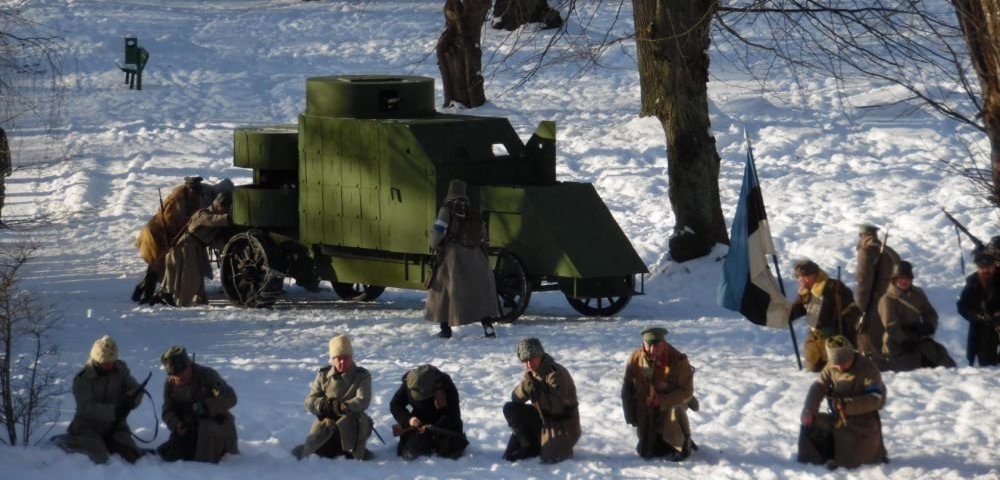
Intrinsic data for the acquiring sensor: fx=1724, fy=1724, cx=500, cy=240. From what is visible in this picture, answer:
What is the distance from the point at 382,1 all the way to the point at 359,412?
30259 millimetres

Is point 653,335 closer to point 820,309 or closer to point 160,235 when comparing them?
point 820,309

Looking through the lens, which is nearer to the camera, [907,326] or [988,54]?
[988,54]

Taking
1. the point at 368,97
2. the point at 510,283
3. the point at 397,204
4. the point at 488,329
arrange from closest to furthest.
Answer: the point at 488,329 < the point at 510,283 < the point at 397,204 < the point at 368,97

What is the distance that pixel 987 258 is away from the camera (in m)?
13.9

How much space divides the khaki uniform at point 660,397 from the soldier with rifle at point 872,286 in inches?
116

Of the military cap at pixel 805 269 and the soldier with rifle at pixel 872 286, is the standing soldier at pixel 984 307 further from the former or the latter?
the military cap at pixel 805 269

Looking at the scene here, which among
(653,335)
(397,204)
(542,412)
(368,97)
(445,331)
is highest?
(368,97)

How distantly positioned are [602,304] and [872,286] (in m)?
4.02

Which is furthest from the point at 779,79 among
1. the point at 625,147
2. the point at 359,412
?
the point at 359,412

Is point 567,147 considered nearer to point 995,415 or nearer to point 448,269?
point 448,269

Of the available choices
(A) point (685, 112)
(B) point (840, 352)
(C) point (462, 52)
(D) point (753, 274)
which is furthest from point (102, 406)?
(C) point (462, 52)

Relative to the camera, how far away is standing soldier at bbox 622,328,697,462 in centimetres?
1166

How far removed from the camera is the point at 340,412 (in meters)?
11.9

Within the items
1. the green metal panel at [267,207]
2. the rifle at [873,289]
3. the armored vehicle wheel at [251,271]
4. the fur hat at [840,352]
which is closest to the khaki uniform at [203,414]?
the fur hat at [840,352]
